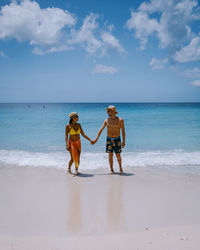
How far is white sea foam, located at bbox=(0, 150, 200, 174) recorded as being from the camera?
6195 millimetres

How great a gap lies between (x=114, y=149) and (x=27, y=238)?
3103 mm

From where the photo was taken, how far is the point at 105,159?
704 centimetres

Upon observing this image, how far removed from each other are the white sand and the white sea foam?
103 centimetres

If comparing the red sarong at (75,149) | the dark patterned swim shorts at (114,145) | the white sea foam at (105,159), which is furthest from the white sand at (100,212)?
the white sea foam at (105,159)

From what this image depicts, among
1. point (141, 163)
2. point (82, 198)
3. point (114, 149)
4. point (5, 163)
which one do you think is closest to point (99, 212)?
point (82, 198)

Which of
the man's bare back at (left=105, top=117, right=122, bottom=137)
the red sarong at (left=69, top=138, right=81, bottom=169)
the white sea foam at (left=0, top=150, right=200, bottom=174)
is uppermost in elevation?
the man's bare back at (left=105, top=117, right=122, bottom=137)

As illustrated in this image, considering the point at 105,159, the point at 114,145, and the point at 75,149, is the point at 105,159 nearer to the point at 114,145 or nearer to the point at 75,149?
the point at 114,145

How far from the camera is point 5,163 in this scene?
646 centimetres

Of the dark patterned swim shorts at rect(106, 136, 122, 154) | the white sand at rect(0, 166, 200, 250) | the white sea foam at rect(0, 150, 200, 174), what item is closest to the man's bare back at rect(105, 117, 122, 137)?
the dark patterned swim shorts at rect(106, 136, 122, 154)

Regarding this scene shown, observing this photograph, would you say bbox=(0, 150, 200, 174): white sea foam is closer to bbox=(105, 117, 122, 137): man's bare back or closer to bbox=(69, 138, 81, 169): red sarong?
bbox=(69, 138, 81, 169): red sarong

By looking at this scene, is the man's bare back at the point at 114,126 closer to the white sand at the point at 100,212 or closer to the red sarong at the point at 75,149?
the red sarong at the point at 75,149

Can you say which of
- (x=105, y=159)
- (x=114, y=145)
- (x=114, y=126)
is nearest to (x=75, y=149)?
(x=114, y=145)

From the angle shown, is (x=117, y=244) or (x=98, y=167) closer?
(x=117, y=244)

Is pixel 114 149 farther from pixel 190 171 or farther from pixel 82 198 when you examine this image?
pixel 190 171
